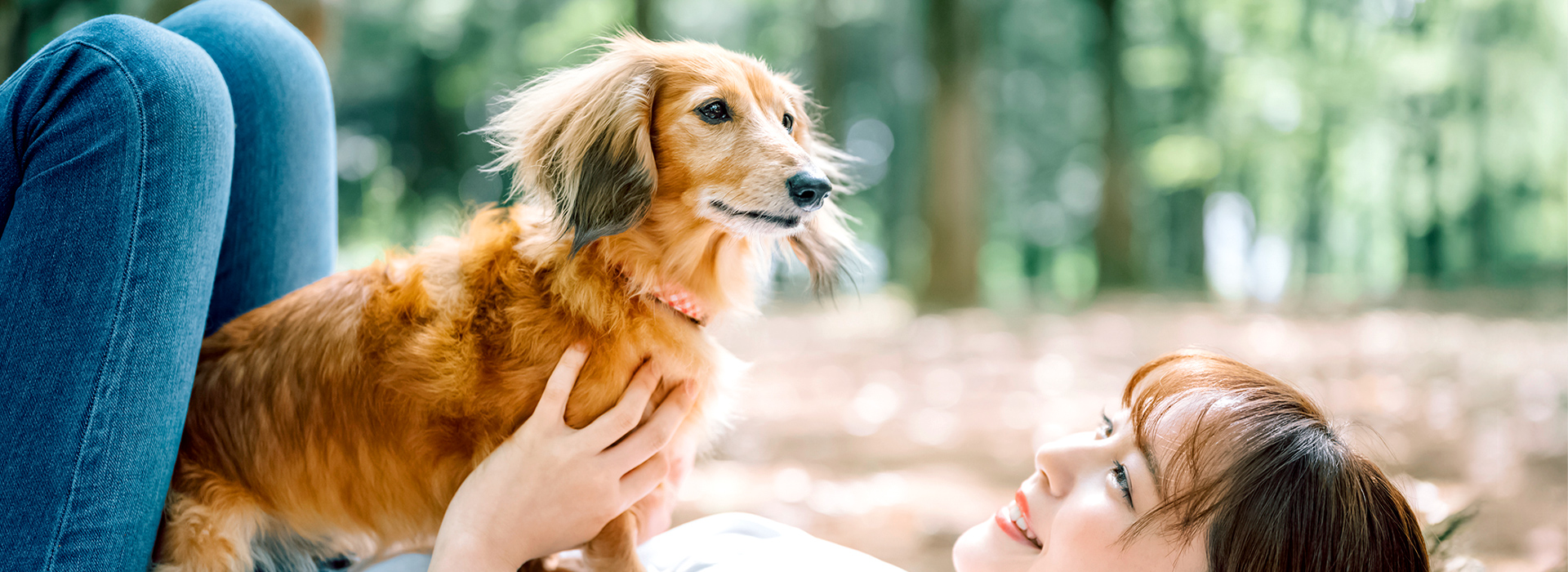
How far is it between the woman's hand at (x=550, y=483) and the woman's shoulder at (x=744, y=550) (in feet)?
0.72

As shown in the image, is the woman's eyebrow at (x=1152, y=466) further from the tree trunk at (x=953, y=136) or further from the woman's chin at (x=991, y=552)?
the tree trunk at (x=953, y=136)

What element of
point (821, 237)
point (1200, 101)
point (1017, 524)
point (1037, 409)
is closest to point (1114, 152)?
point (1200, 101)

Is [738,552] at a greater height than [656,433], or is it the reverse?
[656,433]

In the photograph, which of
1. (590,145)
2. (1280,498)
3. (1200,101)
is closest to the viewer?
(1280,498)

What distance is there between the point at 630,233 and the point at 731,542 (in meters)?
0.78

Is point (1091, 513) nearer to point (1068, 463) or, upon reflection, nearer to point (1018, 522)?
point (1068, 463)

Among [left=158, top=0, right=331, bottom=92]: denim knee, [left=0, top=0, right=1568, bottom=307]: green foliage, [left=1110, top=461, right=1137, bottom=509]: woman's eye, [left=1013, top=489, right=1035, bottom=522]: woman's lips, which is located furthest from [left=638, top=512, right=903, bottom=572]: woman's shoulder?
[left=0, top=0, right=1568, bottom=307]: green foliage

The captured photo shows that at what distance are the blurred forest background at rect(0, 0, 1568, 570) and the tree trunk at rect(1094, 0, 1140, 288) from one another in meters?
0.05

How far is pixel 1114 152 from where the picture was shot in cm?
1400

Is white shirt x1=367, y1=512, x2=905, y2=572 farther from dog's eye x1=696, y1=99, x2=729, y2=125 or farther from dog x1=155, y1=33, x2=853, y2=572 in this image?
dog's eye x1=696, y1=99, x2=729, y2=125

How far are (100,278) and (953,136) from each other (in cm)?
1034

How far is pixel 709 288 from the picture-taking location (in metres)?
2.23

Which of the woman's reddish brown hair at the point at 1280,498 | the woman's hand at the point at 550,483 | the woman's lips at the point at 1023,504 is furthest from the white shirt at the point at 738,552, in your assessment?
the woman's reddish brown hair at the point at 1280,498

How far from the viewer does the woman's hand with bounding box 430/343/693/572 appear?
175 centimetres
